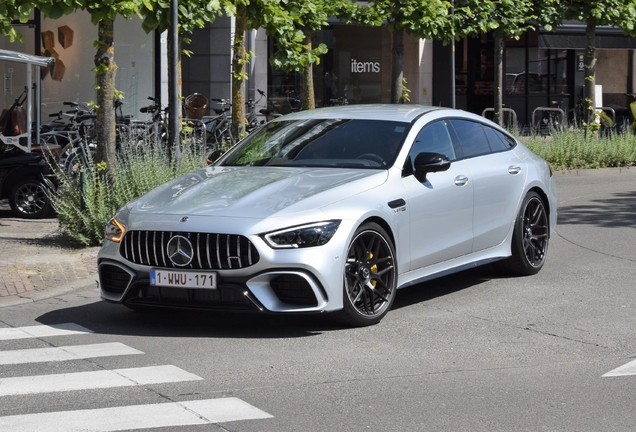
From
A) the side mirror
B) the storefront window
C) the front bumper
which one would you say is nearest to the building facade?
the storefront window

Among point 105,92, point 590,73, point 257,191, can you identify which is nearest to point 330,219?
point 257,191

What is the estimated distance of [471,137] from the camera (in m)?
9.75

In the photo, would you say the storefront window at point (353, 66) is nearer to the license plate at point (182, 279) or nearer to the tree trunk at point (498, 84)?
the tree trunk at point (498, 84)

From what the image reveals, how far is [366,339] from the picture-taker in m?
7.61

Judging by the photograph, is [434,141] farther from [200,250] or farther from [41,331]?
[41,331]

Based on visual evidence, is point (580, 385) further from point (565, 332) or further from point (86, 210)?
Answer: point (86, 210)

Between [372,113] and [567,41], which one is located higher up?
[567,41]

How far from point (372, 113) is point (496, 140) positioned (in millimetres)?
1443

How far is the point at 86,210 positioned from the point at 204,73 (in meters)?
17.2

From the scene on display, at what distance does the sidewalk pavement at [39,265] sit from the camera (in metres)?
9.72

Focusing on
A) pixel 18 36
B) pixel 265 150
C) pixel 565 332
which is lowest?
pixel 565 332

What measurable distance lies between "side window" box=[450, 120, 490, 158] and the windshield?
799mm

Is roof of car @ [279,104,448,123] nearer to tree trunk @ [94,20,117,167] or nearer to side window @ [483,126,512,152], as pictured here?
side window @ [483,126,512,152]

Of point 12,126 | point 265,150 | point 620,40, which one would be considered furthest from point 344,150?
point 620,40
